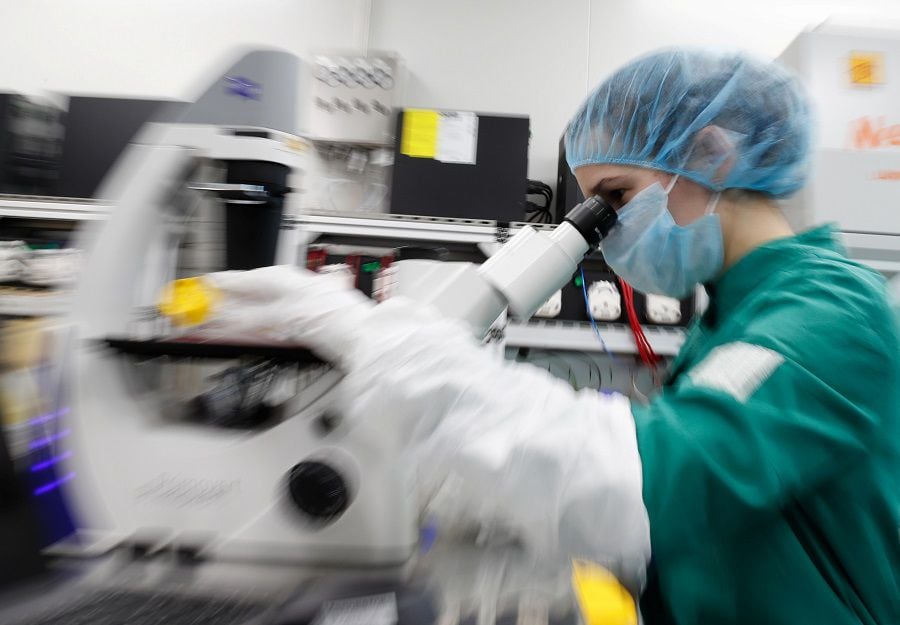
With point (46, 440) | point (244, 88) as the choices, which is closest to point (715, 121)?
point (244, 88)

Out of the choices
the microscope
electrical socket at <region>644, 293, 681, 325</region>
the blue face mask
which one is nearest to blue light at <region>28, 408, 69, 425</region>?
the microscope

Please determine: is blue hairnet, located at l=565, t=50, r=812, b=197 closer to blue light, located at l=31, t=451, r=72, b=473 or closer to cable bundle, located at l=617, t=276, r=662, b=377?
cable bundle, located at l=617, t=276, r=662, b=377

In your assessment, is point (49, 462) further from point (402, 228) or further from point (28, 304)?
point (28, 304)

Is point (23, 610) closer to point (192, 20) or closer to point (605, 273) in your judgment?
point (605, 273)

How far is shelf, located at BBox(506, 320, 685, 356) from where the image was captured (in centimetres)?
151

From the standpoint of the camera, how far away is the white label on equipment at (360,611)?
443mm

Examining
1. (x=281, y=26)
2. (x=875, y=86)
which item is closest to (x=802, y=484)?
(x=875, y=86)

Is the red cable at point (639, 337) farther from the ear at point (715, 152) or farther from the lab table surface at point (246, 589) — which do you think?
the lab table surface at point (246, 589)

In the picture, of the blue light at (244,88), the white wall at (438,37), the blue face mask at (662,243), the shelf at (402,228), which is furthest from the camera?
the white wall at (438,37)

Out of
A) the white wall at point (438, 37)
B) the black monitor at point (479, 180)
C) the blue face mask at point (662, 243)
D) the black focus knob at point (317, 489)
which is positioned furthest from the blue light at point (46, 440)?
the white wall at point (438, 37)

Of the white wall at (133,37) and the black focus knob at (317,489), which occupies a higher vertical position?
the white wall at (133,37)

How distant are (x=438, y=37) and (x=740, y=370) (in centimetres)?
195

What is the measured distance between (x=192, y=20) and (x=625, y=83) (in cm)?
201

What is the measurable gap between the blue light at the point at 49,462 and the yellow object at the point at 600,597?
1.94ft
